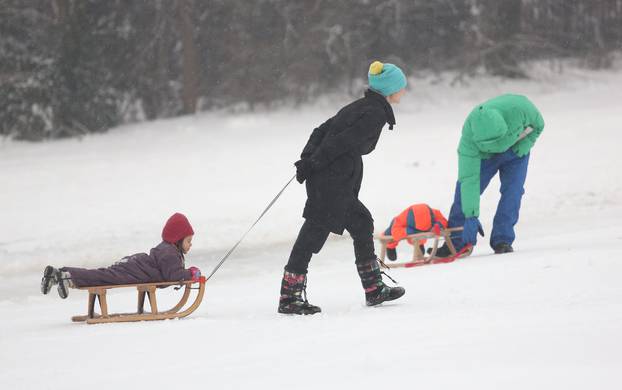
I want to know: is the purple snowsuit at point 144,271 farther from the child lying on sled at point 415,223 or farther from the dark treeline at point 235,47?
the dark treeline at point 235,47

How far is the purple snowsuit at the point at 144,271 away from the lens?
18.1 feet

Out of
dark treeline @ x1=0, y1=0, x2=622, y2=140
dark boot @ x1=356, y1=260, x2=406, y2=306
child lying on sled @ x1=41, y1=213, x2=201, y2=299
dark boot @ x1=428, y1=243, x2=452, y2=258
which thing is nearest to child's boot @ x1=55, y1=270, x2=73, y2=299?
child lying on sled @ x1=41, y1=213, x2=201, y2=299

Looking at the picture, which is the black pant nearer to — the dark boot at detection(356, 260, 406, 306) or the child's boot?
the dark boot at detection(356, 260, 406, 306)

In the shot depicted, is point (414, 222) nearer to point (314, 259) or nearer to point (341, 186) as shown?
point (314, 259)

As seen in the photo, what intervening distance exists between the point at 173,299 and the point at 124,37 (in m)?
11.7

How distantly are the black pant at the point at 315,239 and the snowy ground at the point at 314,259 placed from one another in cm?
34

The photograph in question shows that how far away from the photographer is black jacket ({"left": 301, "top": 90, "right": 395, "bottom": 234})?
5387mm

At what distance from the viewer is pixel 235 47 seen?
17547 millimetres

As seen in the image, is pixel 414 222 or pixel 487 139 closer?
pixel 487 139

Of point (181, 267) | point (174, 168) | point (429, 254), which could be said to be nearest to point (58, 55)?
point (174, 168)

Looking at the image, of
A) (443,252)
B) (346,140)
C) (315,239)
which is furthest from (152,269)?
Answer: (443,252)

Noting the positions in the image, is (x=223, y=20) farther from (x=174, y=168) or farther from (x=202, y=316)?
(x=202, y=316)

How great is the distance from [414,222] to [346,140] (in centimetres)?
274

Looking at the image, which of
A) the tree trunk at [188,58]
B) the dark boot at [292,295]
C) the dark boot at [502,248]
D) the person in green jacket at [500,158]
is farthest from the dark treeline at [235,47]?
the dark boot at [292,295]
